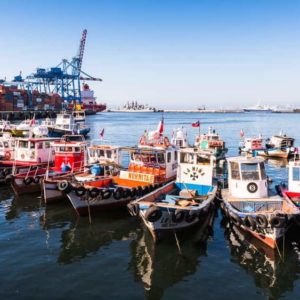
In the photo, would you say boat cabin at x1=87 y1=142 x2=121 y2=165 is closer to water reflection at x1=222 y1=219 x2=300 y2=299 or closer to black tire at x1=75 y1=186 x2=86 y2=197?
black tire at x1=75 y1=186 x2=86 y2=197

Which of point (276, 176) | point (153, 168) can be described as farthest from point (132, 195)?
point (276, 176)

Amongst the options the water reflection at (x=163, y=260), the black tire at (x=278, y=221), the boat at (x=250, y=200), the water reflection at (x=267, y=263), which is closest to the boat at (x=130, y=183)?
the water reflection at (x=163, y=260)

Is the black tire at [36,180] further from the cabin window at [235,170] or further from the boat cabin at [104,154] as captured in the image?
the cabin window at [235,170]

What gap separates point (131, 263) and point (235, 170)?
700 centimetres

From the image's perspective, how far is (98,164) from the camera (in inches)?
901

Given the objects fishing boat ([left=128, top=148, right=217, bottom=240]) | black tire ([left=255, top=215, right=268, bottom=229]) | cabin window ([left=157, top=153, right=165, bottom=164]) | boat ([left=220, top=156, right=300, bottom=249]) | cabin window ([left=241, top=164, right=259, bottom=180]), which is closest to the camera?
black tire ([left=255, top=215, right=268, bottom=229])

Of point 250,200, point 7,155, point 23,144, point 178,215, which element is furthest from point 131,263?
point 7,155

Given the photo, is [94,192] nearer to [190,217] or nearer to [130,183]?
[130,183]

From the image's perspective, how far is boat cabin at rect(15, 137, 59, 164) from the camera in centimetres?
2639

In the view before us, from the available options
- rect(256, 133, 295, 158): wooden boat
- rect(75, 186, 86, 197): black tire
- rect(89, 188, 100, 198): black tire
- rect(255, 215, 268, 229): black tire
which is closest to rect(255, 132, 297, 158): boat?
rect(256, 133, 295, 158): wooden boat

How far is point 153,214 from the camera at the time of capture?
1388 centimetres

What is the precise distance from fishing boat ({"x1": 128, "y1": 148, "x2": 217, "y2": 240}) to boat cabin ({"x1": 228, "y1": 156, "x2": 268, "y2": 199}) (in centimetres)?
145

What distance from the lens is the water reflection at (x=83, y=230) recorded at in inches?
576

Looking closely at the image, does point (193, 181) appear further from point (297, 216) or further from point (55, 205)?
point (55, 205)
